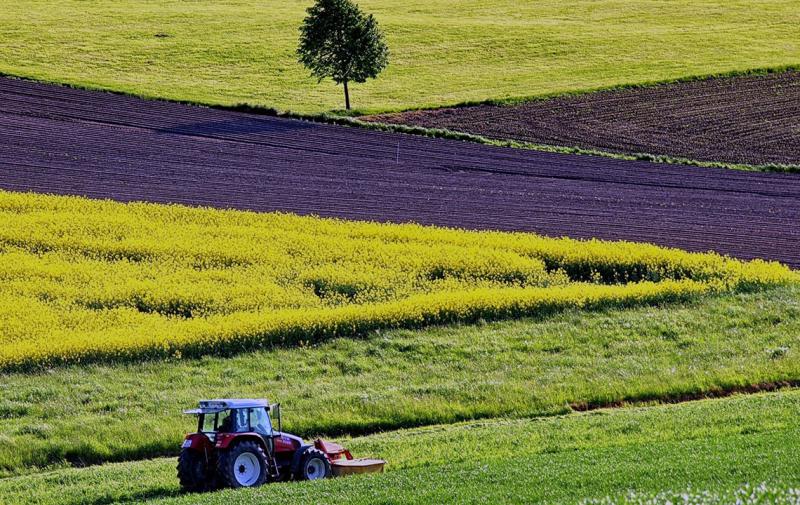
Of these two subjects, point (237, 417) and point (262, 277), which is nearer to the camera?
point (237, 417)

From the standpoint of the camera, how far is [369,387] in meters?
25.2

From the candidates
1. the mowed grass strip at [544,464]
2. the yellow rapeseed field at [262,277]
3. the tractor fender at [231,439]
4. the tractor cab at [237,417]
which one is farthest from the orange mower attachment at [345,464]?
the yellow rapeseed field at [262,277]

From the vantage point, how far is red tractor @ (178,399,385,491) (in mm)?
18203

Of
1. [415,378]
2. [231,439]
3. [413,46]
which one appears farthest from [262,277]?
[413,46]

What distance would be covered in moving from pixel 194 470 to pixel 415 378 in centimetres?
826

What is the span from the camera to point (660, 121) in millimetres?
56656

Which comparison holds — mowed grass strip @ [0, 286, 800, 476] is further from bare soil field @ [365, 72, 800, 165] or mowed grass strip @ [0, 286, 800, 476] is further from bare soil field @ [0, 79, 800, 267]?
bare soil field @ [365, 72, 800, 165]

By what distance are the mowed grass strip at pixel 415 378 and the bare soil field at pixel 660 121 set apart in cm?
2266

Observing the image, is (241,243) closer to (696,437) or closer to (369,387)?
(369,387)

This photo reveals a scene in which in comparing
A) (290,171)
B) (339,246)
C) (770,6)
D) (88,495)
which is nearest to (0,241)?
(339,246)

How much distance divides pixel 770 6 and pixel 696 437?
7506 centimetres

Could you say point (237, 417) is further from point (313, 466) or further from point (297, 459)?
point (313, 466)

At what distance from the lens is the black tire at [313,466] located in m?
18.9

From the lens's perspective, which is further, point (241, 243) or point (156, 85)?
point (156, 85)
